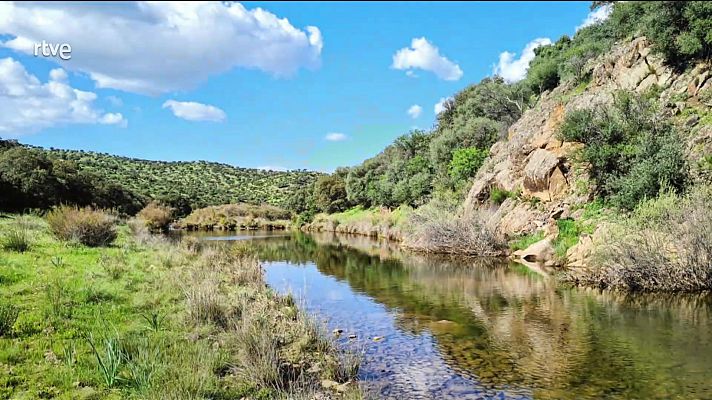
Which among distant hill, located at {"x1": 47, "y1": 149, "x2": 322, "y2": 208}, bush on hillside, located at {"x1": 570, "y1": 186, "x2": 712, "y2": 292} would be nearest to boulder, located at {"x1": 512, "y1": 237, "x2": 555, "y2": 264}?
bush on hillside, located at {"x1": 570, "y1": 186, "x2": 712, "y2": 292}

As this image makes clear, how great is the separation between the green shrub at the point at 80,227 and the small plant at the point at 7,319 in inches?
600

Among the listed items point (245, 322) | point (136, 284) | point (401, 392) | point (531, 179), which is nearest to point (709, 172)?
point (531, 179)

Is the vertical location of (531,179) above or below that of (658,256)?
above

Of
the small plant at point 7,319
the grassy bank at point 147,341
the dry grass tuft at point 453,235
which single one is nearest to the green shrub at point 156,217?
the dry grass tuft at point 453,235

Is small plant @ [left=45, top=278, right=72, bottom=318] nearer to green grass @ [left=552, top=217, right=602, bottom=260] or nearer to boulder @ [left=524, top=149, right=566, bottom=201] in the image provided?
green grass @ [left=552, top=217, right=602, bottom=260]

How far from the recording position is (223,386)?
870cm

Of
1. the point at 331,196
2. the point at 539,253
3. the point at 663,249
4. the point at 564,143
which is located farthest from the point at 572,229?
the point at 331,196

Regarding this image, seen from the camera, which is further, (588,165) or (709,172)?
(588,165)

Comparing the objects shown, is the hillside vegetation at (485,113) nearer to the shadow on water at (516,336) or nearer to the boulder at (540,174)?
the boulder at (540,174)

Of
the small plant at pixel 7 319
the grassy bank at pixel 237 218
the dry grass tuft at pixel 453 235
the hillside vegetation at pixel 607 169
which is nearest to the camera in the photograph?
the small plant at pixel 7 319

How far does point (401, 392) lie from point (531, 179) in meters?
28.6

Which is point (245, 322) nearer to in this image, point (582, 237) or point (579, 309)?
point (579, 309)

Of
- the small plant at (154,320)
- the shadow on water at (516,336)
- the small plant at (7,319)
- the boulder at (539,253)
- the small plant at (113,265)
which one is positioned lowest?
the shadow on water at (516,336)

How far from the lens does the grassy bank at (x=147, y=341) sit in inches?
319
